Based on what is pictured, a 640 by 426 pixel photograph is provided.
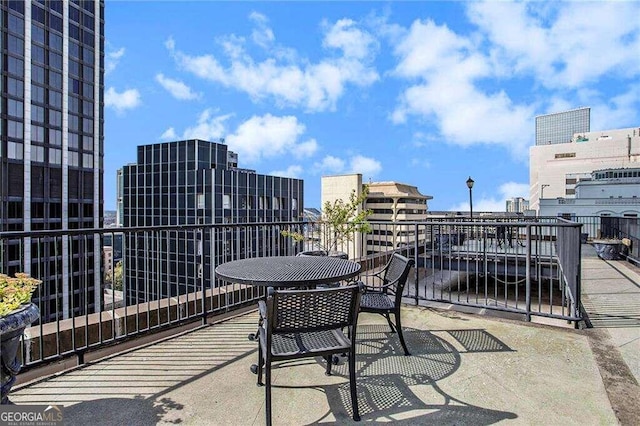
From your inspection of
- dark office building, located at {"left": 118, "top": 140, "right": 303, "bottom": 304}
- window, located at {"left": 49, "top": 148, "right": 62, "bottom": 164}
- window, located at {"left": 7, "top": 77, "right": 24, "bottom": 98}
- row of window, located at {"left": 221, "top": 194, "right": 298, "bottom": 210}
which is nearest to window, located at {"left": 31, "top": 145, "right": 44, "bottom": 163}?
window, located at {"left": 49, "top": 148, "right": 62, "bottom": 164}

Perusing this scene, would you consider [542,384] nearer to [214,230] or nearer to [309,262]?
[309,262]

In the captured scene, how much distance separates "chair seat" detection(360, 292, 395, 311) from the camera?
2831 mm

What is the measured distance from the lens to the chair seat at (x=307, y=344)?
194cm

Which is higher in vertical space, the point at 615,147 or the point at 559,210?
the point at 615,147

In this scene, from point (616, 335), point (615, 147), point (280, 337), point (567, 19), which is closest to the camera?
point (280, 337)

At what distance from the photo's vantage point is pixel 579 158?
6003 cm

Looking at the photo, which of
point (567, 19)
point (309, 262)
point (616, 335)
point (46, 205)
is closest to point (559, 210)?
point (567, 19)

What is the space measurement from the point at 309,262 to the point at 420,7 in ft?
27.1

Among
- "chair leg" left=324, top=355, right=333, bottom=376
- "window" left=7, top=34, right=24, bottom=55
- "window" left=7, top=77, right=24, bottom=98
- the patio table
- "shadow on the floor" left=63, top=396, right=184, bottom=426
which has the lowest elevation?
"shadow on the floor" left=63, top=396, right=184, bottom=426

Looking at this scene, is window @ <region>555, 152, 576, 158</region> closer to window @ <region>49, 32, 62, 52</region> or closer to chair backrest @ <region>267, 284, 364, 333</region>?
window @ <region>49, 32, 62, 52</region>

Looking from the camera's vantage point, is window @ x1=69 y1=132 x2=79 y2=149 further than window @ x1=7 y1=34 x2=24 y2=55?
Yes

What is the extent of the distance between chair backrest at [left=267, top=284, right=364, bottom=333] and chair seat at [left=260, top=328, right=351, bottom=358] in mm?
100

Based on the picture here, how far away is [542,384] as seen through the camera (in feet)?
8.07

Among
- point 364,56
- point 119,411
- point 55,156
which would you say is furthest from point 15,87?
point 119,411
